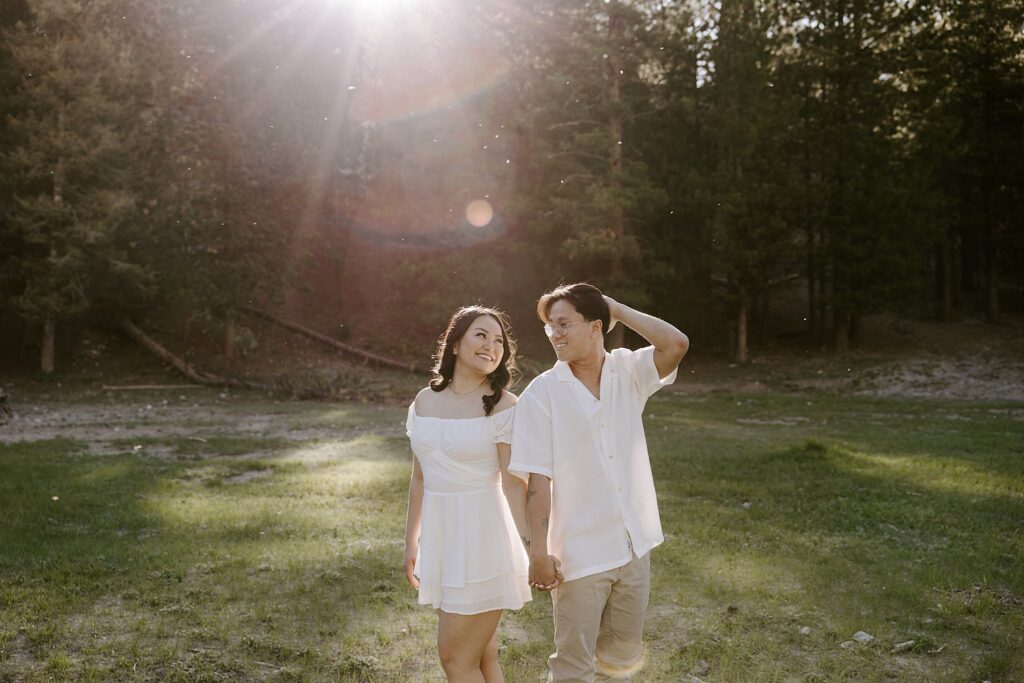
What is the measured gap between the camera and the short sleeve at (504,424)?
3.94m

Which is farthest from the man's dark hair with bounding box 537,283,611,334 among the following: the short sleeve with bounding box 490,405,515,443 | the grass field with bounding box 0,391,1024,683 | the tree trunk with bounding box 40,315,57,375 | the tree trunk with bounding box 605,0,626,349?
the tree trunk with bounding box 40,315,57,375

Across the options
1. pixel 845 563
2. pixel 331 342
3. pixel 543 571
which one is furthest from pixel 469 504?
pixel 331 342

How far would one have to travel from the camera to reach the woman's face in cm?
409

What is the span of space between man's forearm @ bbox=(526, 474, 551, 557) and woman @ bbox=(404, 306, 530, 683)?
11 centimetres

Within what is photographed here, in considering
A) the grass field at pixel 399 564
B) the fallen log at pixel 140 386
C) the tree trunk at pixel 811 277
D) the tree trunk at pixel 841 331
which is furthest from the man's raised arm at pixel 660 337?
the tree trunk at pixel 841 331

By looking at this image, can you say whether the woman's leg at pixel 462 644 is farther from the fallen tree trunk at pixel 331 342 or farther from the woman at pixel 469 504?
the fallen tree trunk at pixel 331 342

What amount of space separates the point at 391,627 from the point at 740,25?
26.4 m

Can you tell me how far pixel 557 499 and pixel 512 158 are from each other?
90.0ft

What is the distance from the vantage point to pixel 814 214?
28.8m

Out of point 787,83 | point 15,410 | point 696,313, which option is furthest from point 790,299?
point 15,410

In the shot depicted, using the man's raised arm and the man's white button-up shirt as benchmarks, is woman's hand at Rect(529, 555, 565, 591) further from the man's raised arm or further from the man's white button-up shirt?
the man's raised arm

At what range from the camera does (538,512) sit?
3711mm

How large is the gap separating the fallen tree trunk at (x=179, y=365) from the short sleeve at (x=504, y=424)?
19664 millimetres

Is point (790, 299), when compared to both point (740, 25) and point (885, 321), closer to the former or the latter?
point (885, 321)
